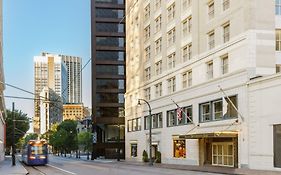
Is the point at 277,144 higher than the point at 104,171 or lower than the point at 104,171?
higher

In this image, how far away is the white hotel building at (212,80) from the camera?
3850 centimetres

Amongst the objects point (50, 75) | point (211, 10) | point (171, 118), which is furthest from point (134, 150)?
point (50, 75)

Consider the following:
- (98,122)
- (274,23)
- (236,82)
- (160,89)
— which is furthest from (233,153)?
(98,122)

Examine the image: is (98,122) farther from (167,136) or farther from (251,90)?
(251,90)

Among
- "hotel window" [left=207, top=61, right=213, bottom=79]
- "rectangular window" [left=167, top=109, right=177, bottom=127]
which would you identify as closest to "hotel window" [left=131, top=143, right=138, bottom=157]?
"rectangular window" [left=167, top=109, right=177, bottom=127]

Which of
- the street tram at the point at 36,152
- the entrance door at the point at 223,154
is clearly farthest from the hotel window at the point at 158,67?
the entrance door at the point at 223,154

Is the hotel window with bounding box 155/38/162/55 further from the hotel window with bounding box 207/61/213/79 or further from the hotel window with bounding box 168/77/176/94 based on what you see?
the hotel window with bounding box 207/61/213/79

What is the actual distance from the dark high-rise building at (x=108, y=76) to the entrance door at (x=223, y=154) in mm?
55556

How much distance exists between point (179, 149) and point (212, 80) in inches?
484

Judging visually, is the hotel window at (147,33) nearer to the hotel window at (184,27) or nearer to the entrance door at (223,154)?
the hotel window at (184,27)

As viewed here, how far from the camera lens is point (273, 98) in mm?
36438

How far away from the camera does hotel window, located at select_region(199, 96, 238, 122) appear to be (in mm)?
42594

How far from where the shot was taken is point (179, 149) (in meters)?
55.7

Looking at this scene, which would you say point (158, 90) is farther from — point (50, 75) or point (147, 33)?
point (50, 75)
